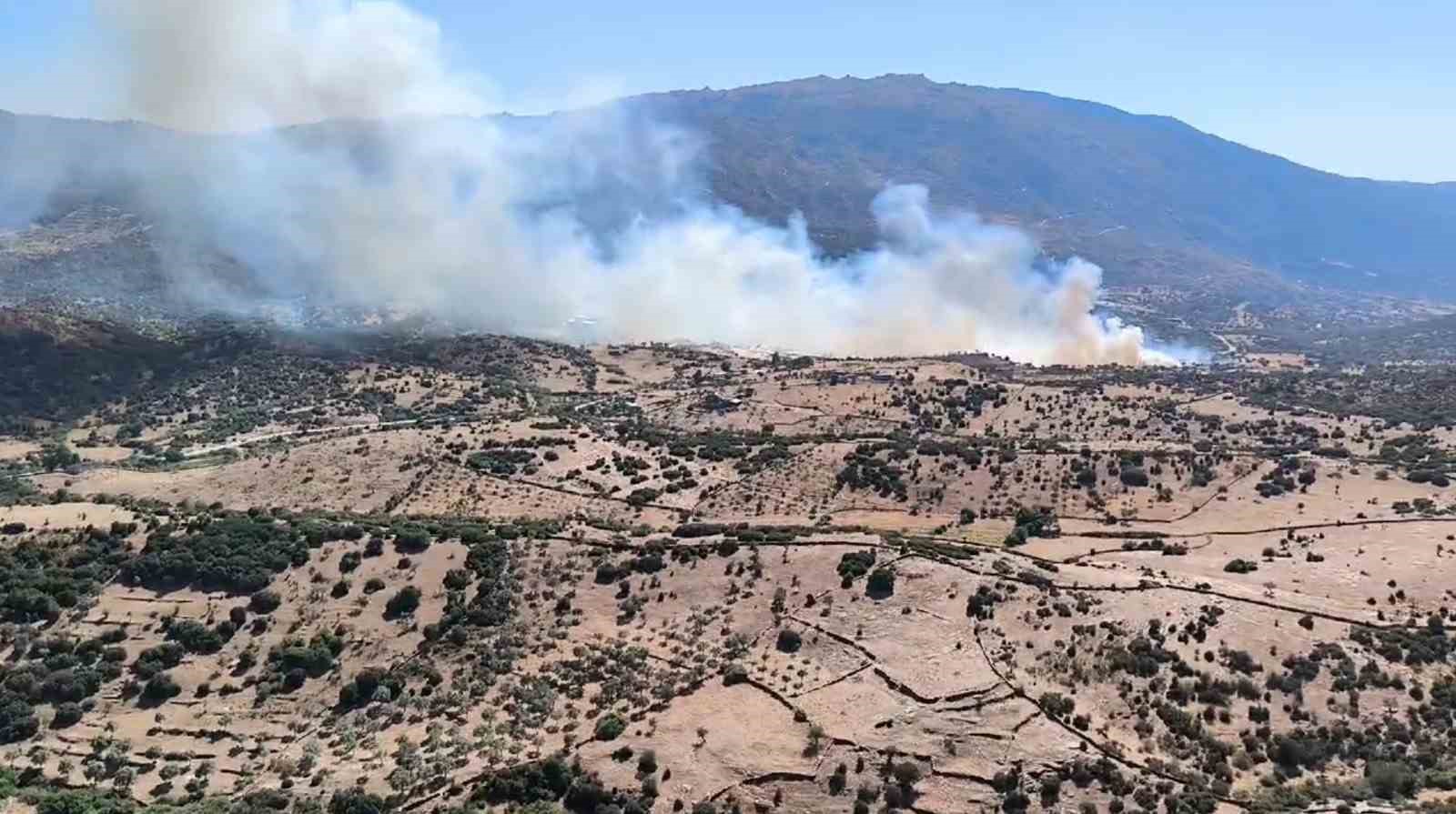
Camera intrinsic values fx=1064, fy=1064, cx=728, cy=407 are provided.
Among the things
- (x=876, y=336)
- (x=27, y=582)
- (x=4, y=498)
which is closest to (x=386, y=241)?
(x=876, y=336)

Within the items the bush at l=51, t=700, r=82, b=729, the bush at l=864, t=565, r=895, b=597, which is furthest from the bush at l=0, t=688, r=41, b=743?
the bush at l=864, t=565, r=895, b=597

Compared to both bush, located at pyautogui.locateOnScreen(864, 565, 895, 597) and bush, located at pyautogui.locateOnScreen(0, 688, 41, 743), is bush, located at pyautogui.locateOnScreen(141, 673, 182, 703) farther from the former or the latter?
bush, located at pyautogui.locateOnScreen(864, 565, 895, 597)

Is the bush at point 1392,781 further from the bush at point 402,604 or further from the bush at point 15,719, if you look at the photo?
the bush at point 15,719

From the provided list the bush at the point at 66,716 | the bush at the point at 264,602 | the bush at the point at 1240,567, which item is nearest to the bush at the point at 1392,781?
the bush at the point at 1240,567

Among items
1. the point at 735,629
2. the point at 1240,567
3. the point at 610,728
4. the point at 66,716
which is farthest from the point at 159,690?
the point at 1240,567

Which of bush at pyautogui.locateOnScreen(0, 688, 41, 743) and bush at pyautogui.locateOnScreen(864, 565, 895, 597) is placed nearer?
bush at pyautogui.locateOnScreen(0, 688, 41, 743)

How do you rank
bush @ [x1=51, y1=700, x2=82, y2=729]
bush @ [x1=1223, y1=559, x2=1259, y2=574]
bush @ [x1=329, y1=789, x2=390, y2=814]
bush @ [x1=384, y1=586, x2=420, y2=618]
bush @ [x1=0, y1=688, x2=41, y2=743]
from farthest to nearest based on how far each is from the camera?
bush @ [x1=1223, y1=559, x2=1259, y2=574]
bush @ [x1=384, y1=586, x2=420, y2=618]
bush @ [x1=51, y1=700, x2=82, y2=729]
bush @ [x1=0, y1=688, x2=41, y2=743]
bush @ [x1=329, y1=789, x2=390, y2=814]

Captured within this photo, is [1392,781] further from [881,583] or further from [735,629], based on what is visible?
[735,629]

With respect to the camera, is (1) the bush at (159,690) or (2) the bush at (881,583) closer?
(1) the bush at (159,690)

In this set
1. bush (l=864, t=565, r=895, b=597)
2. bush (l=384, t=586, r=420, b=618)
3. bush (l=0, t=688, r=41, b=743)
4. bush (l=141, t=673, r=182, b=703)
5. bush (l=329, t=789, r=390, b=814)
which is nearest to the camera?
bush (l=329, t=789, r=390, b=814)
